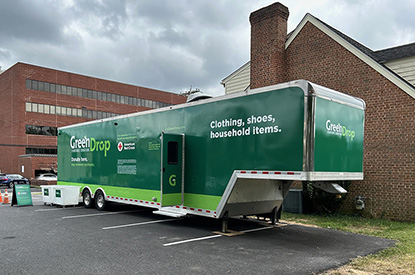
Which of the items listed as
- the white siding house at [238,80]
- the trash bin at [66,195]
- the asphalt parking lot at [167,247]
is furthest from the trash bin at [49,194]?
the white siding house at [238,80]

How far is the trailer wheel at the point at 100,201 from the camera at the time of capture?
1290cm

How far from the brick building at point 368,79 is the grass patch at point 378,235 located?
974mm

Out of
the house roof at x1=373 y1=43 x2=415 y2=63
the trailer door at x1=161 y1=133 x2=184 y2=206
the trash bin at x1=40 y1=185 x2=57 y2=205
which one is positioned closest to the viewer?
the trailer door at x1=161 y1=133 x2=184 y2=206

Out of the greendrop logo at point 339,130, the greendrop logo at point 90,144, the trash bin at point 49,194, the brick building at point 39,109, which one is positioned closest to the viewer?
the greendrop logo at point 339,130

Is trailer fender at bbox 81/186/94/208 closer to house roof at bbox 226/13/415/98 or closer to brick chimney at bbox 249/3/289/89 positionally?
brick chimney at bbox 249/3/289/89

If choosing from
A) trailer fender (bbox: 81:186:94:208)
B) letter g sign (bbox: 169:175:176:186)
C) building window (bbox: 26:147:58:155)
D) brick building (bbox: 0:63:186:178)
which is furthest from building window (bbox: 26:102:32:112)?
letter g sign (bbox: 169:175:176:186)

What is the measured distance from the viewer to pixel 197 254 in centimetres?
693

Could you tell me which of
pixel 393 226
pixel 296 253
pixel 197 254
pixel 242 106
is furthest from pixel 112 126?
pixel 393 226

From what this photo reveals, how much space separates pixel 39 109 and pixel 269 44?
42544 millimetres

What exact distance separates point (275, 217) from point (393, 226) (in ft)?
10.8

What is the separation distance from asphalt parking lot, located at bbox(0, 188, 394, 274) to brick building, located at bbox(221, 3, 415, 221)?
3.02m

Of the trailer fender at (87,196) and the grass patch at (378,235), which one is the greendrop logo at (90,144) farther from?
the grass patch at (378,235)

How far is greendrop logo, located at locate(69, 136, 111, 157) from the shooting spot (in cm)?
1284

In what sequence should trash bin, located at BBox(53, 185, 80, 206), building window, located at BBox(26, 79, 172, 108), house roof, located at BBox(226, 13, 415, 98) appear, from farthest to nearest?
1. building window, located at BBox(26, 79, 172, 108)
2. trash bin, located at BBox(53, 185, 80, 206)
3. house roof, located at BBox(226, 13, 415, 98)
